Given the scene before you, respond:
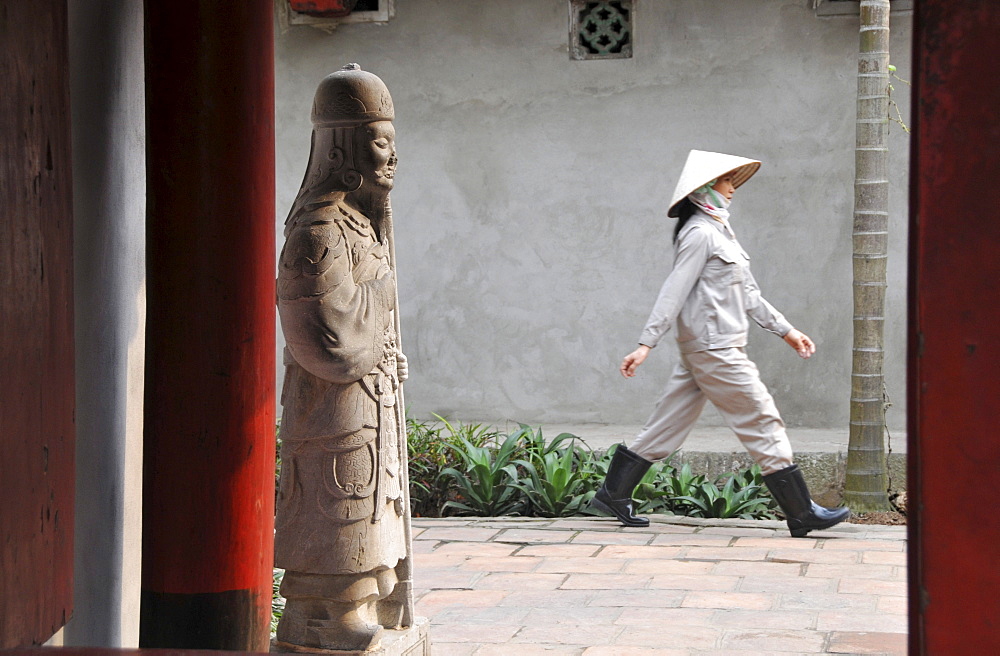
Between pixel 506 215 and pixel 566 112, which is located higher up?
pixel 566 112

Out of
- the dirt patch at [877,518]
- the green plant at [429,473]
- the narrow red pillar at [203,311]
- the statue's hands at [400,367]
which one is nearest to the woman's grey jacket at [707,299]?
the dirt patch at [877,518]

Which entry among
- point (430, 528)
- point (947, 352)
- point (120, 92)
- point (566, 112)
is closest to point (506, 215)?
point (566, 112)

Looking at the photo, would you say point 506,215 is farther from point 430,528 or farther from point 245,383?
point 245,383

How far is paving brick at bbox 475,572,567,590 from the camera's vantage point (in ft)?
15.0

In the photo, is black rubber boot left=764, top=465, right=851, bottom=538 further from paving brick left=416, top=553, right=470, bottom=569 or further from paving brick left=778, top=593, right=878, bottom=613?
paving brick left=416, top=553, right=470, bottom=569

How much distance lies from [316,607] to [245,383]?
0.66 metres

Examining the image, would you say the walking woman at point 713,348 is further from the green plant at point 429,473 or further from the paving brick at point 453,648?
the paving brick at point 453,648

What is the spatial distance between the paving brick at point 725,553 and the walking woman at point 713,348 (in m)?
0.31

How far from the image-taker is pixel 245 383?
3197 millimetres

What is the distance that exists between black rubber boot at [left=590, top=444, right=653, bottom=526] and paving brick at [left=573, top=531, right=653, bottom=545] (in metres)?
0.16

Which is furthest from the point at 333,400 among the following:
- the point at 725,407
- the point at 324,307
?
the point at 725,407

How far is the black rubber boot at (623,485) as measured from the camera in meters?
5.55

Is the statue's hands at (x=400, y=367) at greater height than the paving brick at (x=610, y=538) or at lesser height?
greater

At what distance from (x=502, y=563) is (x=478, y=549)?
31 cm
